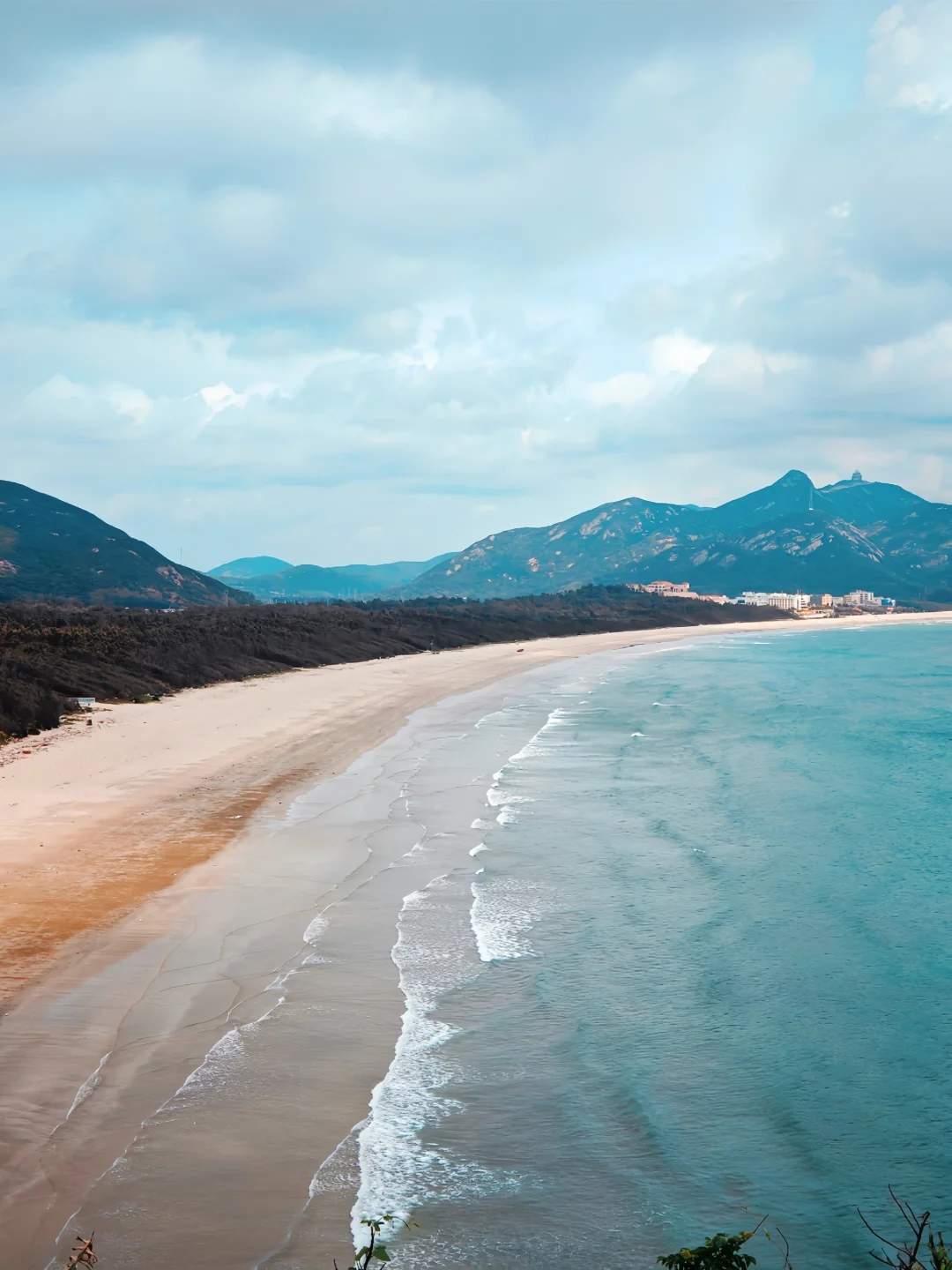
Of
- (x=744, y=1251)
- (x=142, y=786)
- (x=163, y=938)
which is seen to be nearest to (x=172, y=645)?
(x=142, y=786)

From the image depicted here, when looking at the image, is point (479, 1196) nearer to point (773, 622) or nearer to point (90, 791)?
point (90, 791)

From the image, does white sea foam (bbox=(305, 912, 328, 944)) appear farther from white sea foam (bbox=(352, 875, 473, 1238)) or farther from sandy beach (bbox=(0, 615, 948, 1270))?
white sea foam (bbox=(352, 875, 473, 1238))

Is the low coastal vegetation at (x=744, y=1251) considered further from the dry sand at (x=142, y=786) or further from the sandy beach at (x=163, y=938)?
the dry sand at (x=142, y=786)

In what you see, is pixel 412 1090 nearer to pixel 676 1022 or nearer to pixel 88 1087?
pixel 88 1087

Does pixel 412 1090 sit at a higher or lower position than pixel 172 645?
A: lower

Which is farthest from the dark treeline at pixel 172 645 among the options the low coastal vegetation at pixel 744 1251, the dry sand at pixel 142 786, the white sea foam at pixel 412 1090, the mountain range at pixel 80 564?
the mountain range at pixel 80 564

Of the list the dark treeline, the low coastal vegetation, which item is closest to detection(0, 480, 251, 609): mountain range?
the dark treeline
